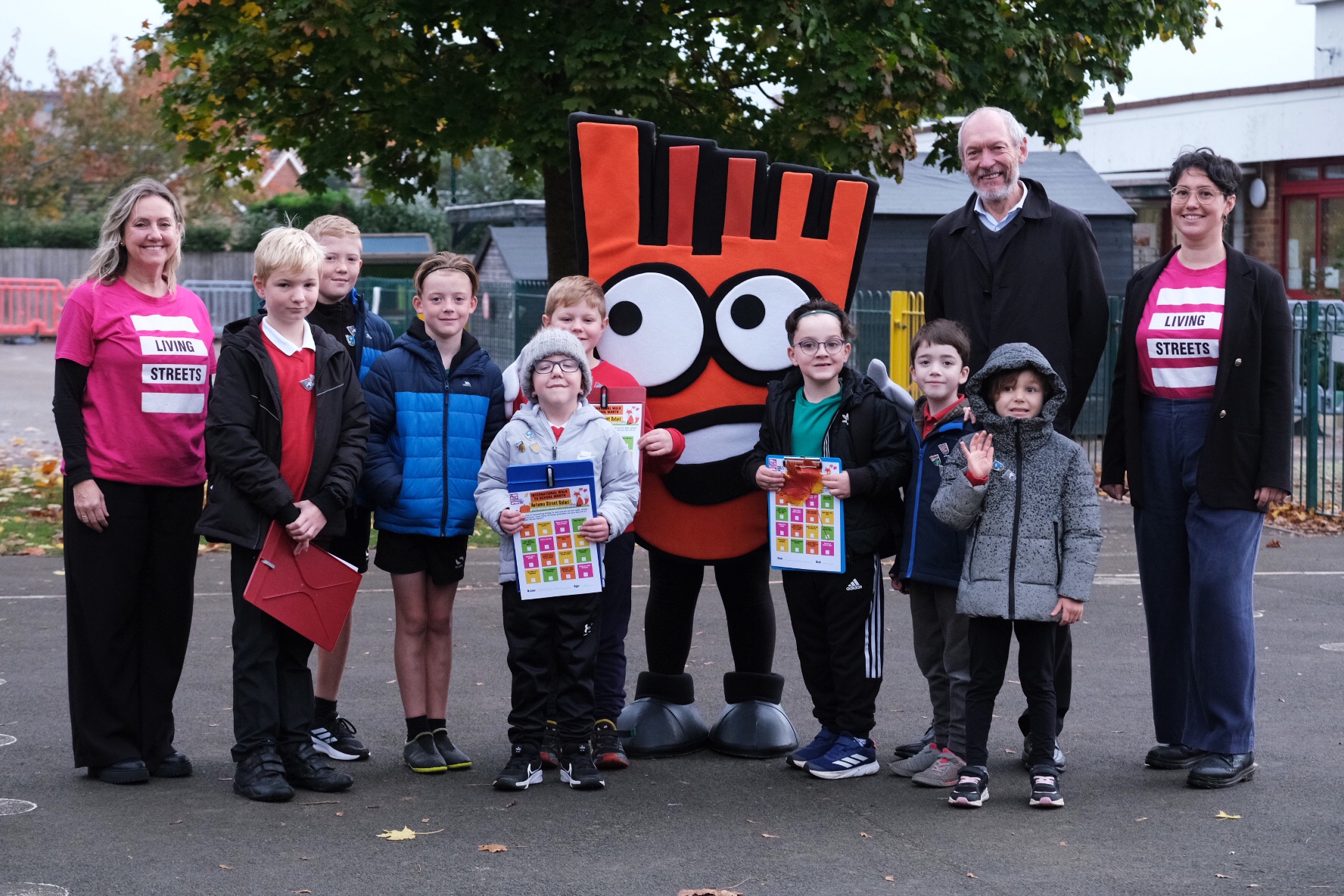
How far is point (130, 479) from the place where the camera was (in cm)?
507

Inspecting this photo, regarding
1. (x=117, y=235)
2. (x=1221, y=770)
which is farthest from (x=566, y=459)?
(x=1221, y=770)

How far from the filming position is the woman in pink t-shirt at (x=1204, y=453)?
202 inches

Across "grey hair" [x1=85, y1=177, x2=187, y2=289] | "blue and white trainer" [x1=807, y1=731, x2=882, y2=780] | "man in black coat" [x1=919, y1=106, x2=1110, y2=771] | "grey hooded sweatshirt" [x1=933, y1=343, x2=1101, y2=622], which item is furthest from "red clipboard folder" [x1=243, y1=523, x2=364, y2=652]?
"man in black coat" [x1=919, y1=106, x2=1110, y2=771]

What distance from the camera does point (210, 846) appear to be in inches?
175

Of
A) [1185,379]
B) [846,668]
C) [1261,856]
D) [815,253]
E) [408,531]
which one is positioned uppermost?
[815,253]

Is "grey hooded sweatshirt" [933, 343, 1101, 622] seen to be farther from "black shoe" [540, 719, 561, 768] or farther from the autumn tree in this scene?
the autumn tree

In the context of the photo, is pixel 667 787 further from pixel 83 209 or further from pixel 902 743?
pixel 83 209

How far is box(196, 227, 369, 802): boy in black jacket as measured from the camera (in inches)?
193

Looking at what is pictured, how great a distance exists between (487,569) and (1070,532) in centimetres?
545

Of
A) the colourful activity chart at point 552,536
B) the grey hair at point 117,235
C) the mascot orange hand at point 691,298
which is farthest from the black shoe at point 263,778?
the grey hair at point 117,235

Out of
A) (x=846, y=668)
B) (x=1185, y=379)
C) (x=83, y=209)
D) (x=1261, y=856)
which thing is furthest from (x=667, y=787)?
(x=83, y=209)

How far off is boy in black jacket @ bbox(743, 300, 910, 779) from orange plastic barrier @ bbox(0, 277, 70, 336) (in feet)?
94.6

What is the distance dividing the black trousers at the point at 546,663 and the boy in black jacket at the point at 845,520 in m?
0.74

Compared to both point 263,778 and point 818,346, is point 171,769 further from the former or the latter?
point 818,346
